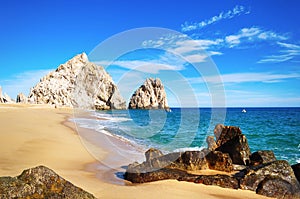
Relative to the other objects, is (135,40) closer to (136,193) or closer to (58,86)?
(136,193)

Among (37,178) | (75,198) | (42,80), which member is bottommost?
(75,198)

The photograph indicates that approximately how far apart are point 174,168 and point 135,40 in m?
4.56

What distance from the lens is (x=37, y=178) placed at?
398cm

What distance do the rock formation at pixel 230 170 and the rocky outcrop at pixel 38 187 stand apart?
382cm

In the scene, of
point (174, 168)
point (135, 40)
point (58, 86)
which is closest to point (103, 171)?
point (174, 168)

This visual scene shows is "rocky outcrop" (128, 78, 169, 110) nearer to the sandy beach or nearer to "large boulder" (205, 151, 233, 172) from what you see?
the sandy beach

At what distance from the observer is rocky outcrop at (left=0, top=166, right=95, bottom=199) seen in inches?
143

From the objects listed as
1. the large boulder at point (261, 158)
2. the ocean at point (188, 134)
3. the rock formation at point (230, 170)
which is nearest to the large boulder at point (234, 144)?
the rock formation at point (230, 170)

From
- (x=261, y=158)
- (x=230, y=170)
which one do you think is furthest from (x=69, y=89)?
(x=230, y=170)

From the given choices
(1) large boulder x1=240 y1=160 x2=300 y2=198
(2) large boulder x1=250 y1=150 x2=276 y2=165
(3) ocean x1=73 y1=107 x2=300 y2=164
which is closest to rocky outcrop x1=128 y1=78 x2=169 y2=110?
(3) ocean x1=73 y1=107 x2=300 y2=164

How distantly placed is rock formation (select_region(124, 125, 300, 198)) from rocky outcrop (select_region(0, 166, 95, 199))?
3824mm

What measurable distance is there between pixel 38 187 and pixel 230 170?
665 centimetres

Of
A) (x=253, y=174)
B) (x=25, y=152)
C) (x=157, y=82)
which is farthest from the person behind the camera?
(x=157, y=82)

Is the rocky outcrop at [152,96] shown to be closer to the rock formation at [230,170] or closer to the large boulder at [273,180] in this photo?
the rock formation at [230,170]
